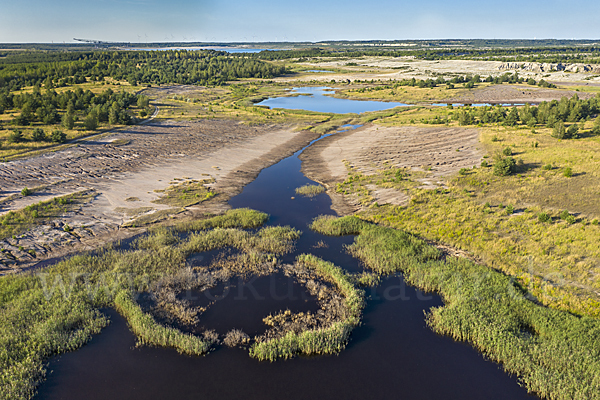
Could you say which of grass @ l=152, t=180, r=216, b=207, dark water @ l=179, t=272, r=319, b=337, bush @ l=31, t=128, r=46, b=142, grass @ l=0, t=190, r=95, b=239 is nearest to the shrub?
bush @ l=31, t=128, r=46, b=142

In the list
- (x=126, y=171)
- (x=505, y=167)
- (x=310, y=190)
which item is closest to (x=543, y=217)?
(x=505, y=167)

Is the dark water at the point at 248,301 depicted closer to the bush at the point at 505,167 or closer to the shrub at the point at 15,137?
the bush at the point at 505,167

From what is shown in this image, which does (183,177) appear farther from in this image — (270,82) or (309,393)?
(270,82)

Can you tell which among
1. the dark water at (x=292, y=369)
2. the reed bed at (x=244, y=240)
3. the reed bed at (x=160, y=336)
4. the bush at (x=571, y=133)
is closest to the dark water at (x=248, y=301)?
the dark water at (x=292, y=369)

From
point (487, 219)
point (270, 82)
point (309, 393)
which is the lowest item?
point (309, 393)

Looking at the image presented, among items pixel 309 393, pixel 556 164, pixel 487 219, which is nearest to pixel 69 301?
pixel 309 393

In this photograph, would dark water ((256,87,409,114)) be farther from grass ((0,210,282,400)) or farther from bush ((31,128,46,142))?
grass ((0,210,282,400))

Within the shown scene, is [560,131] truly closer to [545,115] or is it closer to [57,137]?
[545,115]
